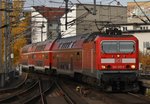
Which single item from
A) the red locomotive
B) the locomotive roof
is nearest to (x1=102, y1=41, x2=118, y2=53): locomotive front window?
the red locomotive

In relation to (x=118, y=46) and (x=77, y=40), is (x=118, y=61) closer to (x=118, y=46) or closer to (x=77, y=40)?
(x=118, y=46)

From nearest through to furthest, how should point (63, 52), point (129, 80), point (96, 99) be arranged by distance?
1. point (96, 99)
2. point (129, 80)
3. point (63, 52)

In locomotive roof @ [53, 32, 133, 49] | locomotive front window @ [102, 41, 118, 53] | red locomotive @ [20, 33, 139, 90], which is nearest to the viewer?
red locomotive @ [20, 33, 139, 90]

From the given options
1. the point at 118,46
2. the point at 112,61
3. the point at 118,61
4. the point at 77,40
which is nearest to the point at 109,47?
the point at 118,46

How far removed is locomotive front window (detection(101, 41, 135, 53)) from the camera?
73.6 feet

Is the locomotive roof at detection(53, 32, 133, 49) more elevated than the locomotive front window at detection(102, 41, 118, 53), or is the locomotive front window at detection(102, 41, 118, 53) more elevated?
the locomotive roof at detection(53, 32, 133, 49)

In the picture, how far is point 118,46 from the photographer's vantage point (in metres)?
22.6

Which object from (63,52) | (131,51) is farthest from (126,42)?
(63,52)

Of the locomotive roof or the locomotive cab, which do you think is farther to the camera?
the locomotive roof

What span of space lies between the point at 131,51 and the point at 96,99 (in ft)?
12.3

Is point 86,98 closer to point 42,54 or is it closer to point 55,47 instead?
point 55,47

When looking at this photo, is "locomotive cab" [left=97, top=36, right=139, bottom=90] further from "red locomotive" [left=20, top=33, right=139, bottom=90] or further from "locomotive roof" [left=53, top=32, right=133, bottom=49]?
"locomotive roof" [left=53, top=32, right=133, bottom=49]

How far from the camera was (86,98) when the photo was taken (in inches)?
821

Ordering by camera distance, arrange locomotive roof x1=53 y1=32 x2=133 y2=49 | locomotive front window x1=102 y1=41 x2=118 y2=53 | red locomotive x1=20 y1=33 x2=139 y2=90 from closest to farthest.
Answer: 1. red locomotive x1=20 y1=33 x2=139 y2=90
2. locomotive front window x1=102 y1=41 x2=118 y2=53
3. locomotive roof x1=53 y1=32 x2=133 y2=49
